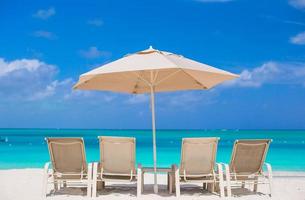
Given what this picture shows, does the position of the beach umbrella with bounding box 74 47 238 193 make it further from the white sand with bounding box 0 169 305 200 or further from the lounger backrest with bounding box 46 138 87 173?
the lounger backrest with bounding box 46 138 87 173

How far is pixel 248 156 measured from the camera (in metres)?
7.12

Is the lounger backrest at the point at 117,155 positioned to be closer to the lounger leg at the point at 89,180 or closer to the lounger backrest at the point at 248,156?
the lounger leg at the point at 89,180

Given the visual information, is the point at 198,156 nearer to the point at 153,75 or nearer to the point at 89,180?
the point at 89,180

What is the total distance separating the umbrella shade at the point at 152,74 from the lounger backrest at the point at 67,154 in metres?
0.94

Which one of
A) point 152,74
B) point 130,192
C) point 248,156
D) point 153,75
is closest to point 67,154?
point 130,192

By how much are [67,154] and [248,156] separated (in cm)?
248

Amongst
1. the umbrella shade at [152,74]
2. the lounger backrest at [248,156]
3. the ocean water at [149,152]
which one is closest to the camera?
→ the umbrella shade at [152,74]

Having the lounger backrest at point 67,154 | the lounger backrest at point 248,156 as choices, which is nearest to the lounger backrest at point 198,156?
the lounger backrest at point 248,156

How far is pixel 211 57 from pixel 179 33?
5.73 meters

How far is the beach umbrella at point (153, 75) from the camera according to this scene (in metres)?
6.79

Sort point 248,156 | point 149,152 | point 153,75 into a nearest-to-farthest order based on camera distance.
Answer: point 248,156 → point 153,75 → point 149,152

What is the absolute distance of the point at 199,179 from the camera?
7.12 meters

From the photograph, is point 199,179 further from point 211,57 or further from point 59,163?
point 211,57

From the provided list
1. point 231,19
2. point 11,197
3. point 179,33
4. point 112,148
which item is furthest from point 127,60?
point 231,19
